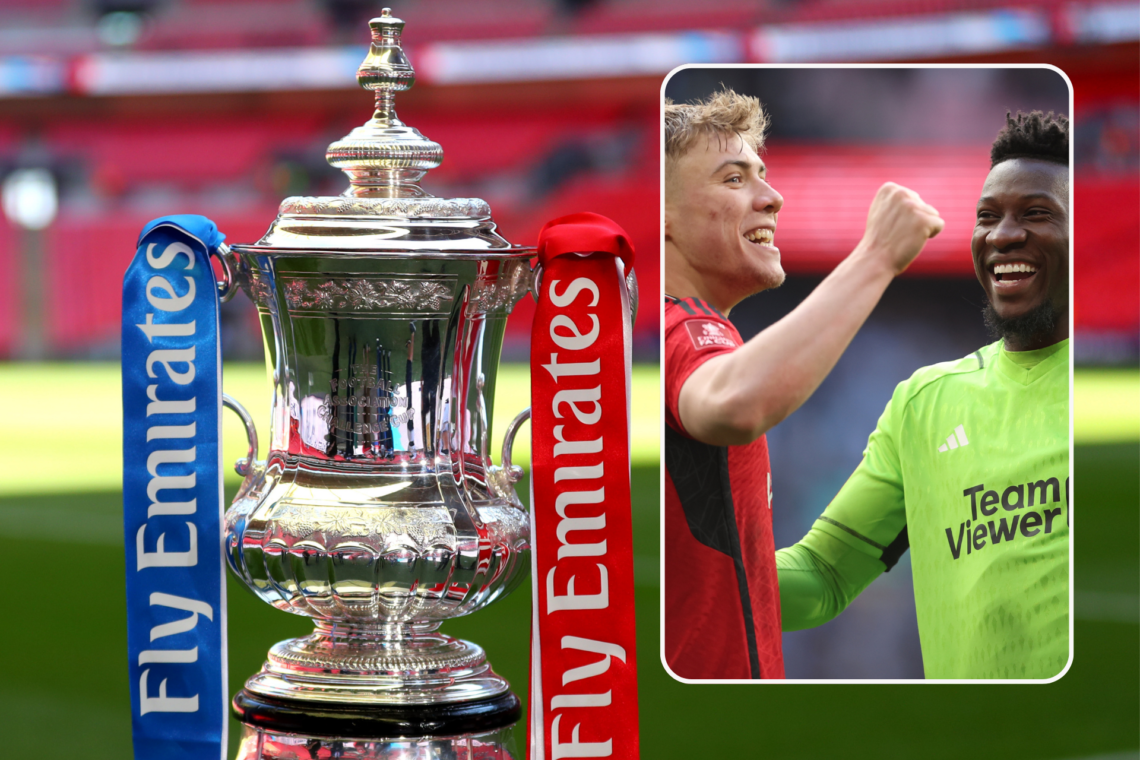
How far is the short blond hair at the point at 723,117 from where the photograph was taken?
136cm

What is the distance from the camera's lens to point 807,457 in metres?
1.39

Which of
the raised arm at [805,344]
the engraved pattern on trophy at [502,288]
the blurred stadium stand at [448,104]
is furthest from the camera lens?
the blurred stadium stand at [448,104]

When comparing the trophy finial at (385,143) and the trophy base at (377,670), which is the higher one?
the trophy finial at (385,143)

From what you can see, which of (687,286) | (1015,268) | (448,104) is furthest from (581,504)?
(448,104)

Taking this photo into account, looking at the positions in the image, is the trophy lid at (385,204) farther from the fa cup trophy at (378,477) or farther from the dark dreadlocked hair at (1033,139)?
the dark dreadlocked hair at (1033,139)

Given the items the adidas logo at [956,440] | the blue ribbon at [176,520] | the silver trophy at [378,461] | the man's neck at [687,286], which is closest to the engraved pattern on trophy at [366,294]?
the silver trophy at [378,461]

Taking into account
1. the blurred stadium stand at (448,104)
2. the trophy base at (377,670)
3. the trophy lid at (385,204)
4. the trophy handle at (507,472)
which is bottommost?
the trophy base at (377,670)

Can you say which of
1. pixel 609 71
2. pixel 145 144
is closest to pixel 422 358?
pixel 609 71

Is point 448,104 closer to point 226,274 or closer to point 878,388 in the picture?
point 226,274

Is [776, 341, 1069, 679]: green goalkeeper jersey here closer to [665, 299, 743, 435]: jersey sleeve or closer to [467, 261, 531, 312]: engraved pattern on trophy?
[665, 299, 743, 435]: jersey sleeve

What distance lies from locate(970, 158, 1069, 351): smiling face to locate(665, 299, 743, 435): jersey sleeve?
27cm

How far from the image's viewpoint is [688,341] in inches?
52.6

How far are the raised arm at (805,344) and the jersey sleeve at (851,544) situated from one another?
0.11 meters

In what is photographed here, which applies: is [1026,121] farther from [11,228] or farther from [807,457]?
[11,228]
